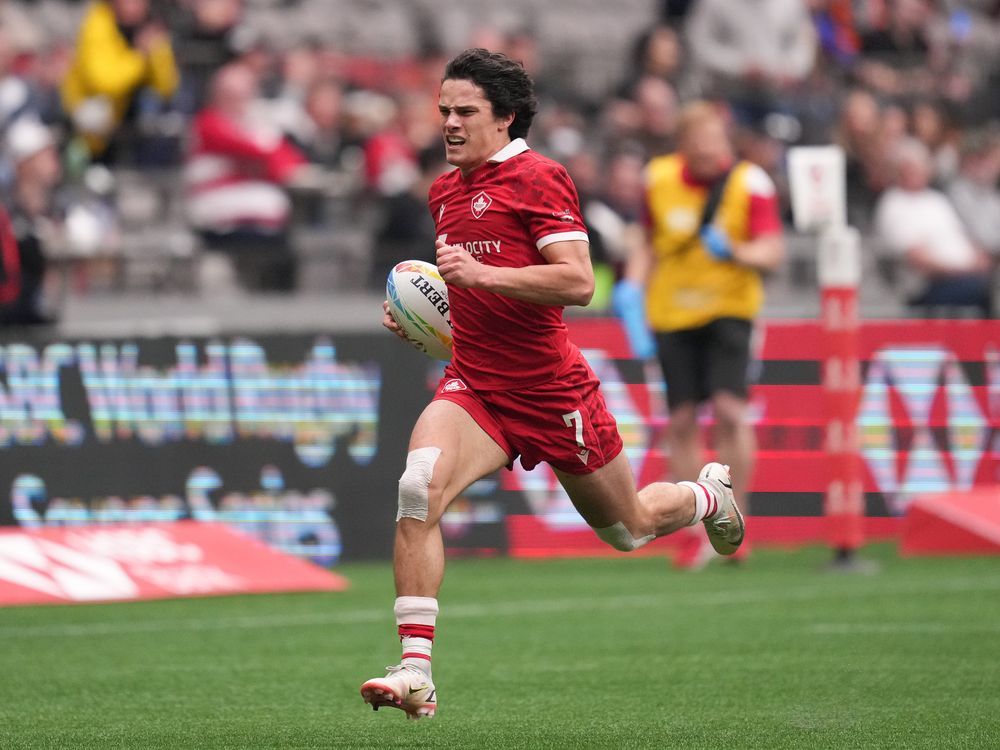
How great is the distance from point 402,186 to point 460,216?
8.68 metres

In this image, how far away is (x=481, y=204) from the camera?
→ 615 centimetres

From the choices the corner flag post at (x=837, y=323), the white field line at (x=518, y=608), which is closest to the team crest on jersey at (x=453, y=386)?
the white field line at (x=518, y=608)

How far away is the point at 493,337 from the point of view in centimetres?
623

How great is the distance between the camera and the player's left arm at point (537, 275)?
5773 mm

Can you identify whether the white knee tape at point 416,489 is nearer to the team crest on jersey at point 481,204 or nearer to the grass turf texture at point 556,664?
the grass turf texture at point 556,664

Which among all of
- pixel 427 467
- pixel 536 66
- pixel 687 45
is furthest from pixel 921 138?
pixel 427 467

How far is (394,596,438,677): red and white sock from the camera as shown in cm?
570

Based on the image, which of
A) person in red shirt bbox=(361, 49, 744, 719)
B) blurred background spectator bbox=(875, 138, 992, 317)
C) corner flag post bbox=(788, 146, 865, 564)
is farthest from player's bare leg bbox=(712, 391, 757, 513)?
person in red shirt bbox=(361, 49, 744, 719)

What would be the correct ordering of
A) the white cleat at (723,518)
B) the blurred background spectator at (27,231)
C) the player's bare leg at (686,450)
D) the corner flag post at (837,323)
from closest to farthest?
the white cleat at (723,518) → the corner flag post at (837,323) → the player's bare leg at (686,450) → the blurred background spectator at (27,231)

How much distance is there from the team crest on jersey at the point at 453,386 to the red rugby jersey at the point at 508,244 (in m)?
0.02

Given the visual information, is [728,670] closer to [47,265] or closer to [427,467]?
[427,467]

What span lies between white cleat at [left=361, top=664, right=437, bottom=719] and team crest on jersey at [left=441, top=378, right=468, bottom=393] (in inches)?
41.1

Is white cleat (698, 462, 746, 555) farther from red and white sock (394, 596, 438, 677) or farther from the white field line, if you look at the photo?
red and white sock (394, 596, 438, 677)

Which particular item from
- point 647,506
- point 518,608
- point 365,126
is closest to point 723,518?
point 647,506
